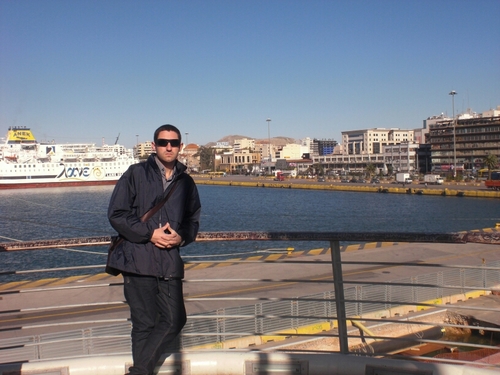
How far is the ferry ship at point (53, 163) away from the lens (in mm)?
62625

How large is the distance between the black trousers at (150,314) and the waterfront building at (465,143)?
224ft

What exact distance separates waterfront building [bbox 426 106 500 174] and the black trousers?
68424 mm

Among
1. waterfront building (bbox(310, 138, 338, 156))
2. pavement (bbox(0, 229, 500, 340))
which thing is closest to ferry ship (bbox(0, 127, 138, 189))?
pavement (bbox(0, 229, 500, 340))

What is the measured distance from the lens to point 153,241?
2004 mm

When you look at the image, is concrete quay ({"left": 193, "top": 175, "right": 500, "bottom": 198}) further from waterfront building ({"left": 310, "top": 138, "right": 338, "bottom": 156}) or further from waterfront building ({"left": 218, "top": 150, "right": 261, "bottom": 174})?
waterfront building ({"left": 310, "top": 138, "right": 338, "bottom": 156})

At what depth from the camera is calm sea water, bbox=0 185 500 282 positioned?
1942 cm

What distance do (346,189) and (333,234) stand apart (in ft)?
179

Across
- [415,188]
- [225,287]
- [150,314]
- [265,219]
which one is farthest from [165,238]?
[415,188]

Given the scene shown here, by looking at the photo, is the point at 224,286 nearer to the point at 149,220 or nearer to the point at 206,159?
the point at 149,220

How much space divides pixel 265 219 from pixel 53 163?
4120cm

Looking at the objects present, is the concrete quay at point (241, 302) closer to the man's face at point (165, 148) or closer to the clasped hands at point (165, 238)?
the clasped hands at point (165, 238)

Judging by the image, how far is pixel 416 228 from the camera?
2758 centimetres

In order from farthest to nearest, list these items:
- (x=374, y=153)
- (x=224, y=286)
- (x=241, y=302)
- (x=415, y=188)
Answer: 1. (x=374, y=153)
2. (x=415, y=188)
3. (x=224, y=286)
4. (x=241, y=302)

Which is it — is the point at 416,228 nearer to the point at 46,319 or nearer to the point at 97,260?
the point at 97,260
